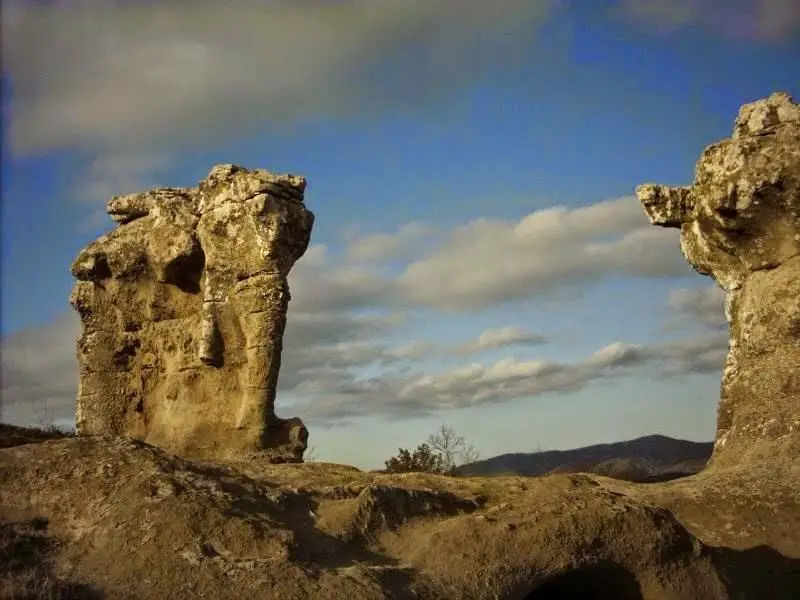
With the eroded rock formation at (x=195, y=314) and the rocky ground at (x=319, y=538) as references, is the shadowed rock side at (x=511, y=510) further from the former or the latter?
the eroded rock formation at (x=195, y=314)

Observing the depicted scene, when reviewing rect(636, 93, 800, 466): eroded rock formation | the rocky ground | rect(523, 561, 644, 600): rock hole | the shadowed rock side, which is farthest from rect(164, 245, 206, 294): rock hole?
rect(523, 561, 644, 600): rock hole

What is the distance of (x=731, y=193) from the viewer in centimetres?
1190

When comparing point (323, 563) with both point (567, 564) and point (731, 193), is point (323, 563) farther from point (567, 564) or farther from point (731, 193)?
point (731, 193)

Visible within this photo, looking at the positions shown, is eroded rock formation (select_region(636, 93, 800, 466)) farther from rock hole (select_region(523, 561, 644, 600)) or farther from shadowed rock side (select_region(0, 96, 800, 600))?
rock hole (select_region(523, 561, 644, 600))

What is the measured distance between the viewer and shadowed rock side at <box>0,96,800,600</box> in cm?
608

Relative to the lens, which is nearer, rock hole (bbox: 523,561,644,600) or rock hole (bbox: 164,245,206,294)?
rock hole (bbox: 523,561,644,600)

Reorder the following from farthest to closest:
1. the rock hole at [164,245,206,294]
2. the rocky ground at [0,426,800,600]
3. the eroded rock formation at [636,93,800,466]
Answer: the rock hole at [164,245,206,294] → the eroded rock formation at [636,93,800,466] → the rocky ground at [0,426,800,600]

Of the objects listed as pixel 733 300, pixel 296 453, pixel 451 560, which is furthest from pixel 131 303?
pixel 451 560

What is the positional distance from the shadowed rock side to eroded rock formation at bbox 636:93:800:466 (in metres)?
0.02

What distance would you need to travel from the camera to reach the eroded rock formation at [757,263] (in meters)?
11.1

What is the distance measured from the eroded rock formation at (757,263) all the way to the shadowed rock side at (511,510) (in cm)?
2

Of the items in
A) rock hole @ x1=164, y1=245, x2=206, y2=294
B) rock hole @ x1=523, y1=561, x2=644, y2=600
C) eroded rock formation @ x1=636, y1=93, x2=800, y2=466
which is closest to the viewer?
rock hole @ x1=523, y1=561, x2=644, y2=600

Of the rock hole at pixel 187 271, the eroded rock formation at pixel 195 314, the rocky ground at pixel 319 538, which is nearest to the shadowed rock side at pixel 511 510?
the rocky ground at pixel 319 538

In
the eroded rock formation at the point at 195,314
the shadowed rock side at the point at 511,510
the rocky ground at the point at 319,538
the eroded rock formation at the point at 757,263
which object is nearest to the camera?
the rocky ground at the point at 319,538
